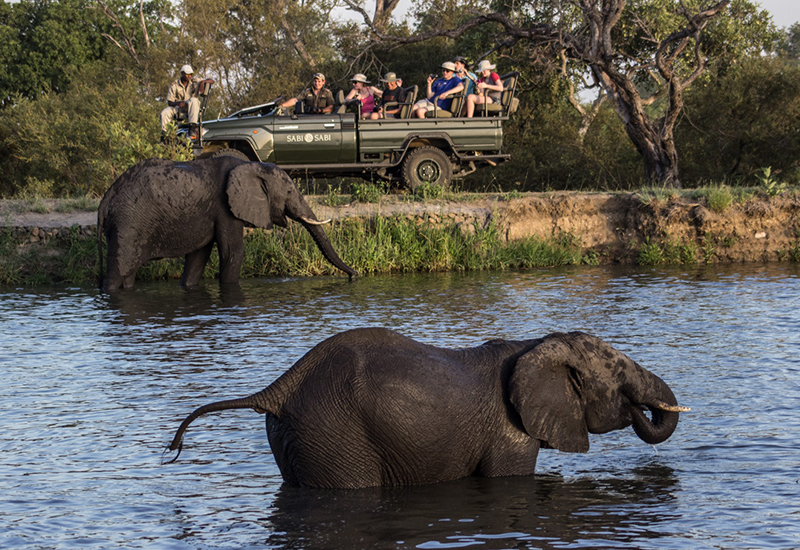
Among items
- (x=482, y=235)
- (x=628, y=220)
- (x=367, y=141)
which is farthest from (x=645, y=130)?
(x=367, y=141)

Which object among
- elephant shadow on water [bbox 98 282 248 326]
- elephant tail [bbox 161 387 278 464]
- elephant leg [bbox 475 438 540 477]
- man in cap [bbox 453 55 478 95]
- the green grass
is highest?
man in cap [bbox 453 55 478 95]

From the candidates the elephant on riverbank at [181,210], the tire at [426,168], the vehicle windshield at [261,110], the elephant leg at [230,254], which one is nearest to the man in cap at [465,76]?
the tire at [426,168]

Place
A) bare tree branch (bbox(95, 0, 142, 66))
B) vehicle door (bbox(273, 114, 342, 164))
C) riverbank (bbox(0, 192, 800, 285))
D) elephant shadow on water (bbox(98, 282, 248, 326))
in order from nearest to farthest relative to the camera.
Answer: elephant shadow on water (bbox(98, 282, 248, 326)) < riverbank (bbox(0, 192, 800, 285)) < vehicle door (bbox(273, 114, 342, 164)) < bare tree branch (bbox(95, 0, 142, 66))

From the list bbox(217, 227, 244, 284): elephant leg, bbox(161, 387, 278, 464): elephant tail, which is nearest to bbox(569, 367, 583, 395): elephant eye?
bbox(161, 387, 278, 464): elephant tail

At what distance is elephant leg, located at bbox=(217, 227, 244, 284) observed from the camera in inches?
537

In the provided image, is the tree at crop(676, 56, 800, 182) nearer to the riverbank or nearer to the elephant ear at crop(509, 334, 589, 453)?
the riverbank

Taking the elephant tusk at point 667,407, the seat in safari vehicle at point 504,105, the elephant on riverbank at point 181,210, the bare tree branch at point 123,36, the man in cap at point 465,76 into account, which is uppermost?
the bare tree branch at point 123,36

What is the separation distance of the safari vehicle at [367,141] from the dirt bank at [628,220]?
3.46ft

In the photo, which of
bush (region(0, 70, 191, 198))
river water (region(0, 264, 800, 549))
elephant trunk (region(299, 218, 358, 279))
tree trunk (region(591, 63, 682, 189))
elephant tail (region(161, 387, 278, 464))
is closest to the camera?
river water (region(0, 264, 800, 549))

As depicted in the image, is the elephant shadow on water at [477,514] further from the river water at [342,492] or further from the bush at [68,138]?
the bush at [68,138]

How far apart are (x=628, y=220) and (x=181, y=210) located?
8.23 m

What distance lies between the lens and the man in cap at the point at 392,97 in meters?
18.1

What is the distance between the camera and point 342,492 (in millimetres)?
5227

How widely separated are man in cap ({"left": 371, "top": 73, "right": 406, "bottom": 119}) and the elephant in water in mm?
12914
